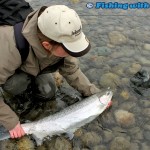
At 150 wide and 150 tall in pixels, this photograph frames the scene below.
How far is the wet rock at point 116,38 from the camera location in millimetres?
6128

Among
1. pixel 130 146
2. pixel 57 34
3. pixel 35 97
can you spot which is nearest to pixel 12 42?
pixel 57 34

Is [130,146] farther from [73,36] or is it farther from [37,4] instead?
[37,4]

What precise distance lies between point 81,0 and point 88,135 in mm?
4108

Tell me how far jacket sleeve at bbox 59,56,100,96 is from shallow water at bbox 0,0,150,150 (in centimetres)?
41

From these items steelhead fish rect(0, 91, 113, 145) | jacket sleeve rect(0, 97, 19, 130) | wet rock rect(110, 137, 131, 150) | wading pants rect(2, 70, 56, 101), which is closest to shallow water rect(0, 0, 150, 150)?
wet rock rect(110, 137, 131, 150)

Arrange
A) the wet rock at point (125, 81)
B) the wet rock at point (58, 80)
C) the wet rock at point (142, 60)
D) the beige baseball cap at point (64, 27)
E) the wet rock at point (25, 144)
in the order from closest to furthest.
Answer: the beige baseball cap at point (64, 27) → the wet rock at point (25, 144) → the wet rock at point (58, 80) → the wet rock at point (125, 81) → the wet rock at point (142, 60)

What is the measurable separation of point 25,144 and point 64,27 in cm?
171

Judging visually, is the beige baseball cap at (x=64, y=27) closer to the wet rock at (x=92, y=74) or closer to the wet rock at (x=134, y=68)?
the wet rock at (x=92, y=74)

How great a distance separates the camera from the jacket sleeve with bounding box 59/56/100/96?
4141 mm

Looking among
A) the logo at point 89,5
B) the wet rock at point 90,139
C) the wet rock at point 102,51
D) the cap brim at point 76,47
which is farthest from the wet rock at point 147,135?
the logo at point 89,5

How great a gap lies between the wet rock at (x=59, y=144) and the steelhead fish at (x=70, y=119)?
9cm

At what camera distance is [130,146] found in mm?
4156

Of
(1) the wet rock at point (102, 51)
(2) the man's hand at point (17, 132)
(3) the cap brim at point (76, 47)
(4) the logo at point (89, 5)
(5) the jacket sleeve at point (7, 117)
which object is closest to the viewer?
(3) the cap brim at point (76, 47)

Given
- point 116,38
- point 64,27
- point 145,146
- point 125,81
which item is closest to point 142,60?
point 125,81
